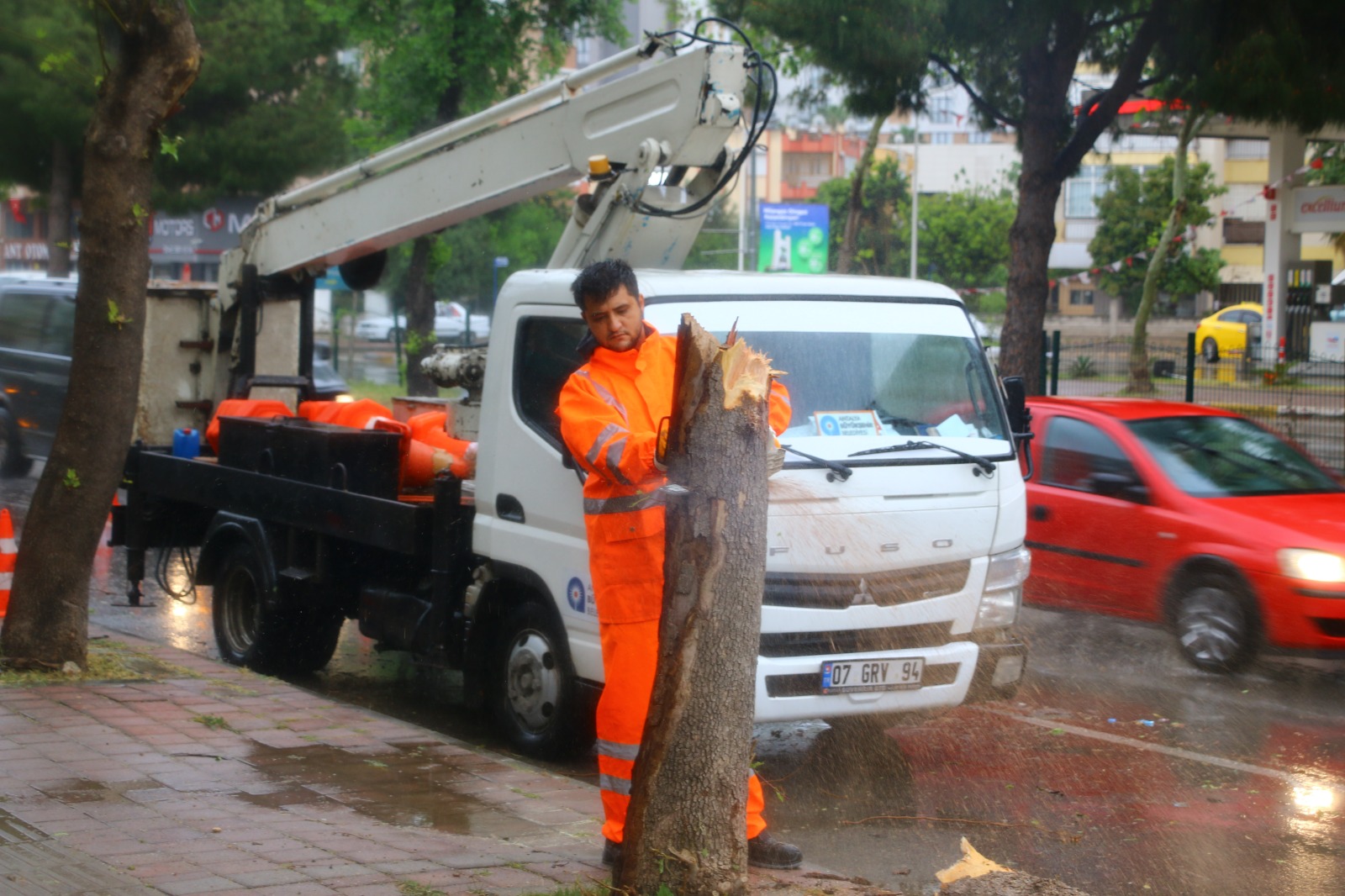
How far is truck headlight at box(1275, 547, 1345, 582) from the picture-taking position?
782 cm

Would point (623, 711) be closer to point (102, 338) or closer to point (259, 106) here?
point (102, 338)

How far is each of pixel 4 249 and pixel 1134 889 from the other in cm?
4977

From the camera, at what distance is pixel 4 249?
4791cm

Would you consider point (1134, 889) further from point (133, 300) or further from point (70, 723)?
point (133, 300)

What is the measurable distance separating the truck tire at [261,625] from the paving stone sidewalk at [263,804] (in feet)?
2.81

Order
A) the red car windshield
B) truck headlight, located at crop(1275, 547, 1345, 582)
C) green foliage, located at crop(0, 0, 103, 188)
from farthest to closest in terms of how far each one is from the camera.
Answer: green foliage, located at crop(0, 0, 103, 188) < the red car windshield < truck headlight, located at crop(1275, 547, 1345, 582)

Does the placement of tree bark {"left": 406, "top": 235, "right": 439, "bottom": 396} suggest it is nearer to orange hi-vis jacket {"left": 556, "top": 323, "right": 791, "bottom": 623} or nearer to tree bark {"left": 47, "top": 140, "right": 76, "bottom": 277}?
tree bark {"left": 47, "top": 140, "right": 76, "bottom": 277}

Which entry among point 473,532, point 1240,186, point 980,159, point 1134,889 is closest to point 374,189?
point 473,532

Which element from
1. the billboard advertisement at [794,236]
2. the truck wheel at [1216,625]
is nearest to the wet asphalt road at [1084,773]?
the truck wheel at [1216,625]

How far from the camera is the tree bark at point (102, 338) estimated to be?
708cm

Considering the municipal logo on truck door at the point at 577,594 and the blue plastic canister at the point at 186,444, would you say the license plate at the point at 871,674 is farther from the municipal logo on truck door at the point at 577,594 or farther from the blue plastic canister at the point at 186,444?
the blue plastic canister at the point at 186,444

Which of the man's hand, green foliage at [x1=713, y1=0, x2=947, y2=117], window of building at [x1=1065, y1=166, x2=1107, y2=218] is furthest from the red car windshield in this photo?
window of building at [x1=1065, y1=166, x2=1107, y2=218]

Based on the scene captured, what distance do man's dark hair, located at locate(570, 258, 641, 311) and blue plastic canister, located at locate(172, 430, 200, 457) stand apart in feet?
17.1

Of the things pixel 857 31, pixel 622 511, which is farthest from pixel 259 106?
pixel 622 511
